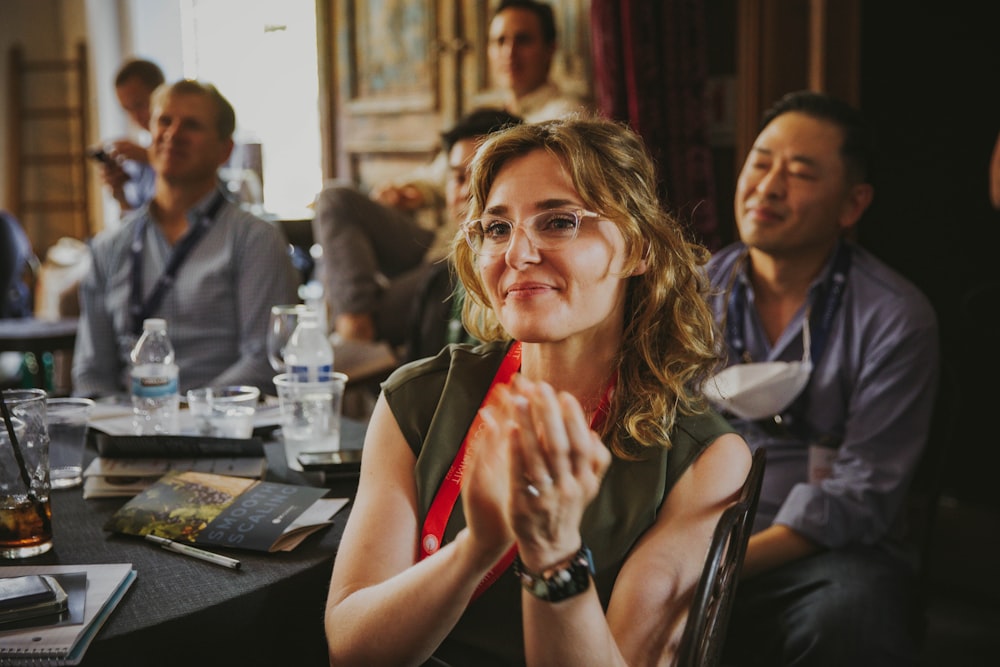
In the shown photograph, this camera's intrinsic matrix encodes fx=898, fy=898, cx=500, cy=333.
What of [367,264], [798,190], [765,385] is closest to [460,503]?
[765,385]

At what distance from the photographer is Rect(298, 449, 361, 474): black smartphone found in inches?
58.5

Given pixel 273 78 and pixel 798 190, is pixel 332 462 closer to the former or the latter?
pixel 798 190

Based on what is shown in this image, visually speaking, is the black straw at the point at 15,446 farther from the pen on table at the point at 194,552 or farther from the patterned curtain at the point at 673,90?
the patterned curtain at the point at 673,90

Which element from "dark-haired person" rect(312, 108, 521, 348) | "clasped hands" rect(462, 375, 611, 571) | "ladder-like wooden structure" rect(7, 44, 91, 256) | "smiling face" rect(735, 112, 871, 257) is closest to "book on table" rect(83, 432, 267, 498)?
"clasped hands" rect(462, 375, 611, 571)

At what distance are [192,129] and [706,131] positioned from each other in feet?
5.12

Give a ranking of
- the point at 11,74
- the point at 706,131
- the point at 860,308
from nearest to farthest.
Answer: the point at 860,308
the point at 706,131
the point at 11,74

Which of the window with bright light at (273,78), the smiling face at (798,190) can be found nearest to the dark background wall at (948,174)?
the smiling face at (798,190)

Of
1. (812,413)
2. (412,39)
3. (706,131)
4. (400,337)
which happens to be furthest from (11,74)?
(812,413)

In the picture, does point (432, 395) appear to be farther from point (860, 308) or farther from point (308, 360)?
point (860, 308)

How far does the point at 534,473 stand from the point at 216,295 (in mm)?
1881

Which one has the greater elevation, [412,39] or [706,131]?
[412,39]

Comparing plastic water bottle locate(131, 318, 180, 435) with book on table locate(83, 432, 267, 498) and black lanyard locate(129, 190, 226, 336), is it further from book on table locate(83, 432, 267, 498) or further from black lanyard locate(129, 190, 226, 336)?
black lanyard locate(129, 190, 226, 336)

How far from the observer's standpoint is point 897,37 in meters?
3.04

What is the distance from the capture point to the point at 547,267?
44.9 inches
